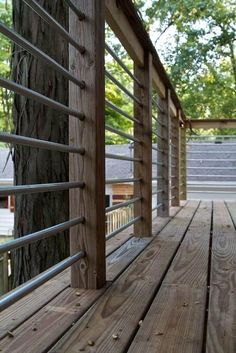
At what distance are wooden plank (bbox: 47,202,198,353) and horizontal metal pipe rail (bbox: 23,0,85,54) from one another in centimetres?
93

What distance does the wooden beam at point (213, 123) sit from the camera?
6863 millimetres

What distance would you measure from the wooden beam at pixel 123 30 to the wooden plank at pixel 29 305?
122 centimetres

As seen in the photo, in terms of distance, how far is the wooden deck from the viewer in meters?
1.14

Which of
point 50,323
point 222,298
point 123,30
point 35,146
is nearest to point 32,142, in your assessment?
point 35,146

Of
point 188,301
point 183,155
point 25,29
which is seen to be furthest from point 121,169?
point 188,301

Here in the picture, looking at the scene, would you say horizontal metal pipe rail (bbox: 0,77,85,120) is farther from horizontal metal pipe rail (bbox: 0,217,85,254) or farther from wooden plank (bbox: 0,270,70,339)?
wooden plank (bbox: 0,270,70,339)

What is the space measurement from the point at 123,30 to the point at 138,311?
1486 mm

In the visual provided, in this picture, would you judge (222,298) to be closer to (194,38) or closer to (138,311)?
(138,311)

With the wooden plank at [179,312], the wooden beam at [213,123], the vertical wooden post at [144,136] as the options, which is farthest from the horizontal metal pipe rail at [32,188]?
the wooden beam at [213,123]

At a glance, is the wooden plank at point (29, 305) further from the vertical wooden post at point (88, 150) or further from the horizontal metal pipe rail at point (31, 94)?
the horizontal metal pipe rail at point (31, 94)

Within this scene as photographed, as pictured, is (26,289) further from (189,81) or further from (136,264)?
(189,81)

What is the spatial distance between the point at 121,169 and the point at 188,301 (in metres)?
9.77

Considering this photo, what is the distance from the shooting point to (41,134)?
7.13ft

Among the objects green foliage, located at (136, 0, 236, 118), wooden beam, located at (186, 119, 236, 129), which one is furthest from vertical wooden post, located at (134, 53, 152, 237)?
green foliage, located at (136, 0, 236, 118)
